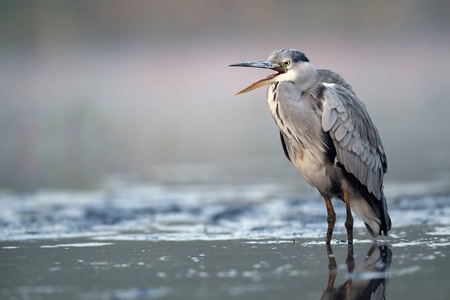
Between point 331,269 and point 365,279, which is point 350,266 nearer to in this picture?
point 331,269

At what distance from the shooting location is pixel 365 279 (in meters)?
Result: 4.76

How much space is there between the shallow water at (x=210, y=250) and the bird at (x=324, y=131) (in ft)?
1.08

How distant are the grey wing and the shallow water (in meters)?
0.49

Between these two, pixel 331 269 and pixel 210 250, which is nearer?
pixel 331 269

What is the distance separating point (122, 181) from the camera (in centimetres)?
→ 1184

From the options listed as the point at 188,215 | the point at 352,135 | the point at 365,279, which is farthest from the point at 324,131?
the point at 188,215

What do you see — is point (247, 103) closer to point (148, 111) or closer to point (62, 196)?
point (148, 111)

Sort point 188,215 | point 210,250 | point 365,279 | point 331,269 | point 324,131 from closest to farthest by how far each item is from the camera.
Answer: point 365,279
point 331,269
point 210,250
point 324,131
point 188,215

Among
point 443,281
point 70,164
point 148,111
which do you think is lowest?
point 443,281

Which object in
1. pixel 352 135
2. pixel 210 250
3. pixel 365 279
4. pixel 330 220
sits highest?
A: pixel 352 135

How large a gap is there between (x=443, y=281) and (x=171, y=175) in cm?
810

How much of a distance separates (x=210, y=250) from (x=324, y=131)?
124cm

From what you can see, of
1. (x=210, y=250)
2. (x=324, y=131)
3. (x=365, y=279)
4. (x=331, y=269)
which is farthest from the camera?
(x=324, y=131)

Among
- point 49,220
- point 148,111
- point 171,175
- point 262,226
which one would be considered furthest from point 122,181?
point 148,111
